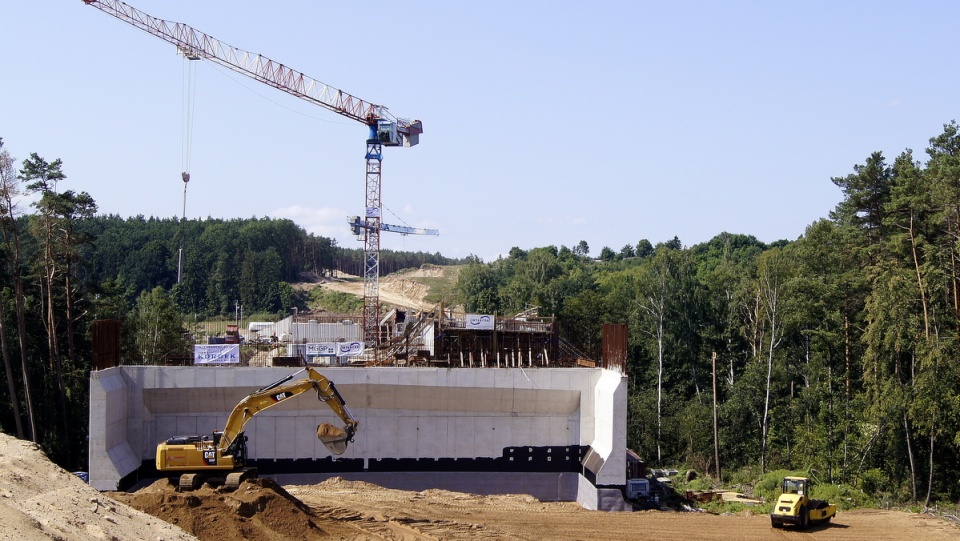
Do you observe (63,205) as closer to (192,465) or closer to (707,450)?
(192,465)

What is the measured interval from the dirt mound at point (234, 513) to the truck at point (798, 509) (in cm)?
1501

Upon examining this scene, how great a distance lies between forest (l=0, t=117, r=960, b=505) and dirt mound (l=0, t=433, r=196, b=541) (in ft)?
70.1

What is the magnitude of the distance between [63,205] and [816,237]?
43.6 metres

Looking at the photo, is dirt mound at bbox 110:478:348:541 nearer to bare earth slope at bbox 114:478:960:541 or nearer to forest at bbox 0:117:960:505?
bare earth slope at bbox 114:478:960:541

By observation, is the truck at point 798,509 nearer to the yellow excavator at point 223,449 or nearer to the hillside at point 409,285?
the yellow excavator at point 223,449

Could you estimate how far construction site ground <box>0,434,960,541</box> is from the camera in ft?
71.7

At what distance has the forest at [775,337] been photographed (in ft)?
153

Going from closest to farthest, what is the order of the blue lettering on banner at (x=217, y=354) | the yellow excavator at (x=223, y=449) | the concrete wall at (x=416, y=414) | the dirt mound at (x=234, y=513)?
the dirt mound at (x=234, y=513) < the yellow excavator at (x=223, y=449) < the concrete wall at (x=416, y=414) < the blue lettering on banner at (x=217, y=354)

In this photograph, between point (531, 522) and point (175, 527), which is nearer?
point (175, 527)

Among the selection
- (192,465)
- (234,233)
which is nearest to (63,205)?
(192,465)

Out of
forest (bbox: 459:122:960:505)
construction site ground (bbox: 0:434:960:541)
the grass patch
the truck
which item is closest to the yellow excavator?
construction site ground (bbox: 0:434:960:541)

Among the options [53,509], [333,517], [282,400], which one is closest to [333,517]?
[333,517]

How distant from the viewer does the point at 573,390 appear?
4325 cm

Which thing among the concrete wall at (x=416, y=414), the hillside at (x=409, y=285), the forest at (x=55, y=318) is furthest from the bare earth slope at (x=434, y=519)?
the hillside at (x=409, y=285)
